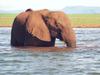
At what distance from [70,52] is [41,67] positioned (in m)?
6.14

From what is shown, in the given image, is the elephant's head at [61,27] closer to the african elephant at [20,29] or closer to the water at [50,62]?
the water at [50,62]

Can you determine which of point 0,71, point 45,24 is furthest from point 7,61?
point 45,24

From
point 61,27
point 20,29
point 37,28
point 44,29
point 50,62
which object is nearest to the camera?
point 50,62

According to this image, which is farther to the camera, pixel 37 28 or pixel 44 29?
pixel 37 28

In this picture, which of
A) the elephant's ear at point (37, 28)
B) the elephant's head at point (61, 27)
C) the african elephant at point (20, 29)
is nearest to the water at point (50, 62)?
the elephant's head at point (61, 27)

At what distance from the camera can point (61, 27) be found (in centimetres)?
2964

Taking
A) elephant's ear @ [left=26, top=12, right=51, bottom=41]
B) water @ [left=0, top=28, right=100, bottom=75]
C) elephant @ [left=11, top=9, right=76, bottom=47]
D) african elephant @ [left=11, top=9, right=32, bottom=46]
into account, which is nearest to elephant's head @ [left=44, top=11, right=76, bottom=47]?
elephant @ [left=11, top=9, right=76, bottom=47]

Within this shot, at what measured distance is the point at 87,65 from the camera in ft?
72.6

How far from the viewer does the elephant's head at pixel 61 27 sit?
2931 centimetres

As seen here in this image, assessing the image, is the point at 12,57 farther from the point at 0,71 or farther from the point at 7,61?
the point at 0,71

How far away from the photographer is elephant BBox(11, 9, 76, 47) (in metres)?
29.6

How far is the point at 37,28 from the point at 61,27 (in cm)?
152

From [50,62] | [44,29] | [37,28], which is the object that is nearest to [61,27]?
[44,29]

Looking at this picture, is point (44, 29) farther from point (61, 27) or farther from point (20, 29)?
point (20, 29)
